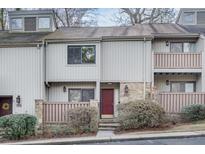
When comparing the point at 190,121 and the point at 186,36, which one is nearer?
the point at 190,121

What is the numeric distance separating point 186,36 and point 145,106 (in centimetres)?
661

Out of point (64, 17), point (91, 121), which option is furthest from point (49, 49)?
point (64, 17)

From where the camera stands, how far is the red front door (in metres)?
19.7

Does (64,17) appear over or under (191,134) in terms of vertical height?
over

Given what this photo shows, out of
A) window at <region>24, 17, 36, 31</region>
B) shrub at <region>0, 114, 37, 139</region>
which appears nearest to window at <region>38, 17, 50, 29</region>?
window at <region>24, 17, 36, 31</region>

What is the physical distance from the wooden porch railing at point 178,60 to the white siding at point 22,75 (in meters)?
7.22

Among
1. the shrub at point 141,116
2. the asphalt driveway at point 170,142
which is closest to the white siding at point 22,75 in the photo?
the shrub at point 141,116

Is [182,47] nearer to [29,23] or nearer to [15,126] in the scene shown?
[29,23]

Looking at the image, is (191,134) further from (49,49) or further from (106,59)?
(49,49)

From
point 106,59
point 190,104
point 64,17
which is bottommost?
point 190,104

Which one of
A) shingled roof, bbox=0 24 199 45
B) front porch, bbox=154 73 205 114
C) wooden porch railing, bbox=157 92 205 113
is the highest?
shingled roof, bbox=0 24 199 45

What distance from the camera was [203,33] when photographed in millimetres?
20500

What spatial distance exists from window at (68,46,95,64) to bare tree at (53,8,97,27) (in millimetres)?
9804

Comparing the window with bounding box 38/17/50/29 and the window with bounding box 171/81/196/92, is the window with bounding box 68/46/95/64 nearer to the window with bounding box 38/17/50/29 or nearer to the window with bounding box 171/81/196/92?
the window with bounding box 38/17/50/29
